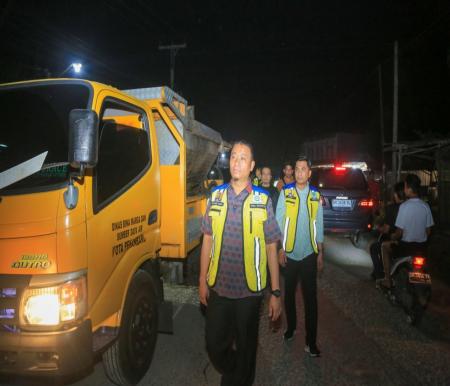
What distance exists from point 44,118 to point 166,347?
2681 mm

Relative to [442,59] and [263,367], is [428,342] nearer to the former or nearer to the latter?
[263,367]

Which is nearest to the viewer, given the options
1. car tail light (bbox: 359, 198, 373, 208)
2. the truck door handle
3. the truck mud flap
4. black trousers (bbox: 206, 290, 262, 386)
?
black trousers (bbox: 206, 290, 262, 386)

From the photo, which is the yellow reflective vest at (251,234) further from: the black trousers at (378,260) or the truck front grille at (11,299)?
the black trousers at (378,260)

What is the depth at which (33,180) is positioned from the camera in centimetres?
263

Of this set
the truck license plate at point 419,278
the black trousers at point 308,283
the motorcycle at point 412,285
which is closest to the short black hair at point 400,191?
the motorcycle at point 412,285

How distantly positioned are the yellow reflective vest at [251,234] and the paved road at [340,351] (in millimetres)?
1316

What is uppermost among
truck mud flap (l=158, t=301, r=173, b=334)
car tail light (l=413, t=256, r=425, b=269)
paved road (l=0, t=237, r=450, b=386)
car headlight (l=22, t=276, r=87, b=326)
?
car headlight (l=22, t=276, r=87, b=326)

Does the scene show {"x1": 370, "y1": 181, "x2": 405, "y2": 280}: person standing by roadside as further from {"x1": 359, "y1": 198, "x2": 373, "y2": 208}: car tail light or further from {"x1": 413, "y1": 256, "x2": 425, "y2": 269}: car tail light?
{"x1": 359, "y1": 198, "x2": 373, "y2": 208}: car tail light

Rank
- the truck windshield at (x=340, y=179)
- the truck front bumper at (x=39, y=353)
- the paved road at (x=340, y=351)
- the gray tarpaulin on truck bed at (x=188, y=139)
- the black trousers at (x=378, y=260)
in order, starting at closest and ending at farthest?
the truck front bumper at (x=39, y=353)
the paved road at (x=340, y=351)
the gray tarpaulin on truck bed at (x=188, y=139)
the black trousers at (x=378, y=260)
the truck windshield at (x=340, y=179)

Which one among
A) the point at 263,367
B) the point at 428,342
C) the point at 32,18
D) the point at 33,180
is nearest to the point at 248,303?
the point at 263,367

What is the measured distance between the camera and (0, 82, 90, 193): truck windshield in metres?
2.71

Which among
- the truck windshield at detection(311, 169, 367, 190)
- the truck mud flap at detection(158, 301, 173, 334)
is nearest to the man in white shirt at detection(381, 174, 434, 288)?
the truck mud flap at detection(158, 301, 173, 334)

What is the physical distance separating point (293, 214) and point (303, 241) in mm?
308

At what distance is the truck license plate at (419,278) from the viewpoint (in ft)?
15.0
